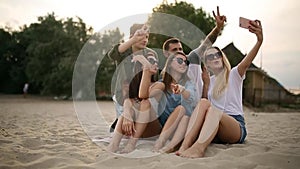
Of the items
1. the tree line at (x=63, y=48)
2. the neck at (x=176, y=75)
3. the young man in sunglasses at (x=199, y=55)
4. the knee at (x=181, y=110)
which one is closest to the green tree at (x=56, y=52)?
the tree line at (x=63, y=48)

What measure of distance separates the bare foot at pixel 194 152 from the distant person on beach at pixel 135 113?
0.51 meters

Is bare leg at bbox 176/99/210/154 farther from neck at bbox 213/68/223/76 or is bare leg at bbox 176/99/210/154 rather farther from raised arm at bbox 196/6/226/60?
raised arm at bbox 196/6/226/60

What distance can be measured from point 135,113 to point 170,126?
0.35 metres

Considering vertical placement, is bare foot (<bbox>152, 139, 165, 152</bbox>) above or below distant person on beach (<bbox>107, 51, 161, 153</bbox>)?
below

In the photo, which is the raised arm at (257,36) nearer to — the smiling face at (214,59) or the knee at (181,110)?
the smiling face at (214,59)

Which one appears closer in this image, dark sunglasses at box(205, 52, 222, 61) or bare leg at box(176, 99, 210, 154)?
bare leg at box(176, 99, 210, 154)

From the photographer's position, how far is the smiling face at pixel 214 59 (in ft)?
10.7

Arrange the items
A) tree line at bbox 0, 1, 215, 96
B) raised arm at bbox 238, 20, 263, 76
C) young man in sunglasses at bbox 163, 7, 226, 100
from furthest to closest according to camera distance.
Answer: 1. tree line at bbox 0, 1, 215, 96
2. young man in sunglasses at bbox 163, 7, 226, 100
3. raised arm at bbox 238, 20, 263, 76

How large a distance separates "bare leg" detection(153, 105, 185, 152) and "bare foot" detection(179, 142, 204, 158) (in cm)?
32

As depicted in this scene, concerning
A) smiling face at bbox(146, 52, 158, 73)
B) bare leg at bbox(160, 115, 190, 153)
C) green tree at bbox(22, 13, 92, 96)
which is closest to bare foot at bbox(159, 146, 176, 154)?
bare leg at bbox(160, 115, 190, 153)

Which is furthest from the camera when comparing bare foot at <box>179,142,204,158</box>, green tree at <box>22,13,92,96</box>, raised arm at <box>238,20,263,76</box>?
green tree at <box>22,13,92,96</box>

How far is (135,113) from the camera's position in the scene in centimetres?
313

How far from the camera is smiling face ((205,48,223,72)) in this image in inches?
128

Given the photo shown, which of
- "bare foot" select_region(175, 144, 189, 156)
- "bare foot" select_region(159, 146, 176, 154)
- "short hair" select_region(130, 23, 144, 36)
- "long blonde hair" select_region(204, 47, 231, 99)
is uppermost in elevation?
"short hair" select_region(130, 23, 144, 36)
